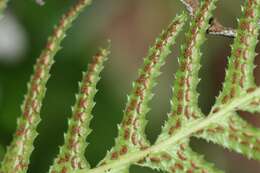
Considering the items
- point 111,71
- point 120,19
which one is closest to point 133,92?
point 111,71

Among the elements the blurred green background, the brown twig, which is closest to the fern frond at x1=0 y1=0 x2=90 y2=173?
the brown twig

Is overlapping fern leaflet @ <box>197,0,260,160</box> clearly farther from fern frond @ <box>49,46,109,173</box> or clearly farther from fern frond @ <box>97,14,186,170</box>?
fern frond @ <box>49,46,109,173</box>

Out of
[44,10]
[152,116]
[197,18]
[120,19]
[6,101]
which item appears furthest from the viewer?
[120,19]

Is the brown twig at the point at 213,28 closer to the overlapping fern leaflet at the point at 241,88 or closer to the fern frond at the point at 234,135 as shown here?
the overlapping fern leaflet at the point at 241,88

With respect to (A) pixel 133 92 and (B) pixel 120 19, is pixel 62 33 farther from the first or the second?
(B) pixel 120 19

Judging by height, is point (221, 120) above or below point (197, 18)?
below

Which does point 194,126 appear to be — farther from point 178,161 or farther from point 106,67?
point 106,67
